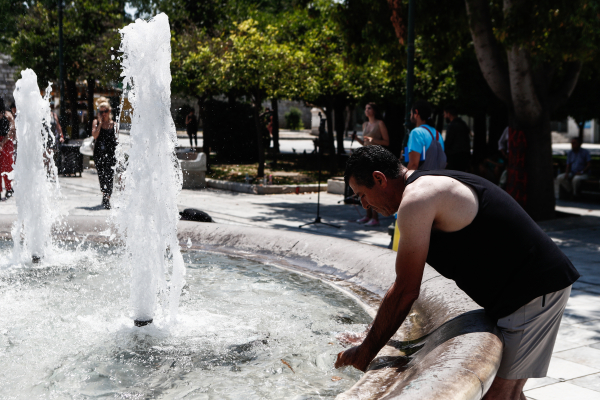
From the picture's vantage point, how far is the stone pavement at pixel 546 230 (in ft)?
12.2

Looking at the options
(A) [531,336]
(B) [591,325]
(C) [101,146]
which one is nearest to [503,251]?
(A) [531,336]

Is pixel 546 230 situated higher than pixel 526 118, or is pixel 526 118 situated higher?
pixel 526 118

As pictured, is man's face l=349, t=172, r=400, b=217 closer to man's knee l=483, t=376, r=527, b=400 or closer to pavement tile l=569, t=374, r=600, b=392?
man's knee l=483, t=376, r=527, b=400

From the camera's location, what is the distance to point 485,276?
2.51m

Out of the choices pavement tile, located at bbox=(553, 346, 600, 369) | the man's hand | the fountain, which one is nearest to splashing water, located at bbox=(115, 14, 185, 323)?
the fountain

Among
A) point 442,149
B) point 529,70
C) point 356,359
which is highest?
point 529,70

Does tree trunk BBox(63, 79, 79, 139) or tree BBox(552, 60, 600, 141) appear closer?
tree BBox(552, 60, 600, 141)

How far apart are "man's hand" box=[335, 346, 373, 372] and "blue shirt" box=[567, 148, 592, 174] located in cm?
1192

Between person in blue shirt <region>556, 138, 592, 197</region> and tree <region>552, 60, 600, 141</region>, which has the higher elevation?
tree <region>552, 60, 600, 141</region>

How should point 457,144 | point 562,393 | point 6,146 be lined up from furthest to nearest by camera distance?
point 6,146, point 457,144, point 562,393

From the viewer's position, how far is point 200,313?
4.19 metres

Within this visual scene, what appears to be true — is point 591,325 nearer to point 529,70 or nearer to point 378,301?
point 378,301

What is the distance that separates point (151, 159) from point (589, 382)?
10.2 ft

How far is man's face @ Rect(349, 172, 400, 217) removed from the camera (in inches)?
101
